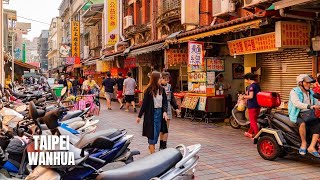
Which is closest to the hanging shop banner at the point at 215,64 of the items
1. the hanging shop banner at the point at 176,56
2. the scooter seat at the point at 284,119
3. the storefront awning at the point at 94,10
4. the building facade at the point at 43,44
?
the hanging shop banner at the point at 176,56

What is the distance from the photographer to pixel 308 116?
674cm

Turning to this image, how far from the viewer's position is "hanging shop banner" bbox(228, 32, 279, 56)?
32.0ft

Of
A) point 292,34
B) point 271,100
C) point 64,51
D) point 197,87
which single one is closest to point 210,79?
point 197,87

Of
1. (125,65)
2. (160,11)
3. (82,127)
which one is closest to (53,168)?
(82,127)

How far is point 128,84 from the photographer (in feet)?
53.1

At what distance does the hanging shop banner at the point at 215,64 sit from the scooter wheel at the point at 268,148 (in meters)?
5.55

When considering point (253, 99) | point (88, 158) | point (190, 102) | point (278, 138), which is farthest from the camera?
point (190, 102)

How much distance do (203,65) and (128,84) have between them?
453cm

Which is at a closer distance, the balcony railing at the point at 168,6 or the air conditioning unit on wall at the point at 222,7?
the air conditioning unit on wall at the point at 222,7

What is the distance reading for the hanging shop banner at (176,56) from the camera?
14539 mm

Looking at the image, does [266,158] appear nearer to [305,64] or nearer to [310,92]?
[310,92]

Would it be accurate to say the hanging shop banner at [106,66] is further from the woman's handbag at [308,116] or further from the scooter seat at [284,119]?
the woman's handbag at [308,116]

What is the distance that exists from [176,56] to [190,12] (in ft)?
6.16

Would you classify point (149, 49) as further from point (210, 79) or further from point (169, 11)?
point (210, 79)
